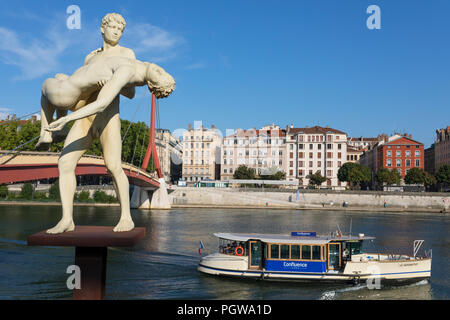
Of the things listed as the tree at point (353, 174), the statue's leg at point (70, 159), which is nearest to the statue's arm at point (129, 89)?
the statue's leg at point (70, 159)

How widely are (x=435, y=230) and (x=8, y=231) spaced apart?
111ft

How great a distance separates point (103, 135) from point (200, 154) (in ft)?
284

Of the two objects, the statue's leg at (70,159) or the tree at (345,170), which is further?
the tree at (345,170)

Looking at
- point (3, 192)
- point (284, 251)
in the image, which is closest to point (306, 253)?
point (284, 251)

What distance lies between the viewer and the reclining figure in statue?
5895mm

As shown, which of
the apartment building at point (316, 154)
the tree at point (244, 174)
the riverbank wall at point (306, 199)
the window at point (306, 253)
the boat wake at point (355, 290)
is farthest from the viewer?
the apartment building at point (316, 154)

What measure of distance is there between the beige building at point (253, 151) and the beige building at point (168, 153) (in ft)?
54.9

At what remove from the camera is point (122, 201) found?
6539 millimetres

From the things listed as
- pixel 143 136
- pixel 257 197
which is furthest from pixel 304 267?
pixel 143 136

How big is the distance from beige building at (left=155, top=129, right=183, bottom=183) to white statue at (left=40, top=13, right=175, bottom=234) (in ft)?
304

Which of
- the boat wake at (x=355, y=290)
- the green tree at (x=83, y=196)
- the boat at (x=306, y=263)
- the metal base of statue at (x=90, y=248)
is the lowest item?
the boat wake at (x=355, y=290)

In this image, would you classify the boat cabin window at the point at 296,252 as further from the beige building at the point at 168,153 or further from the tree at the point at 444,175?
the beige building at the point at 168,153

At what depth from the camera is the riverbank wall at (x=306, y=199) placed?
6538 cm

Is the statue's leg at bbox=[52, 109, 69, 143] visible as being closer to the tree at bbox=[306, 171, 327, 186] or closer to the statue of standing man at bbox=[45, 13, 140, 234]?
the statue of standing man at bbox=[45, 13, 140, 234]
